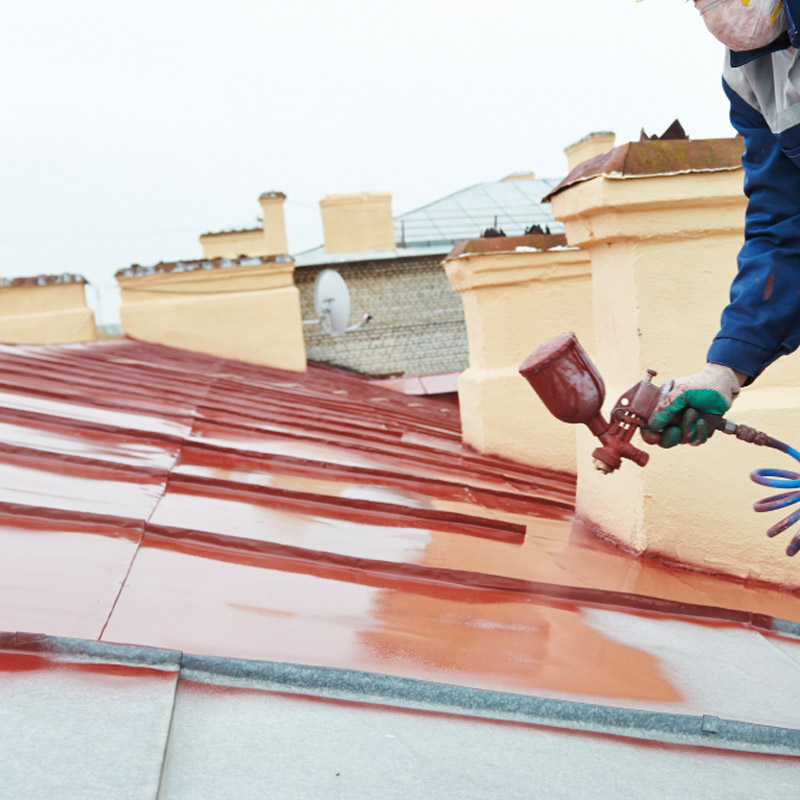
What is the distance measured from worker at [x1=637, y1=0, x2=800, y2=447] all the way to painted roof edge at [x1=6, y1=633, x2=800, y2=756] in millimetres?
541

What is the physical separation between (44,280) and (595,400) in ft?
27.6

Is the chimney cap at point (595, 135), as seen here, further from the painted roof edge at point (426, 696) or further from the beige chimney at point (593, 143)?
the painted roof edge at point (426, 696)

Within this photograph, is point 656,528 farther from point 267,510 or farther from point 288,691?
point 288,691

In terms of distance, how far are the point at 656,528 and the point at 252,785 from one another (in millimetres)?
2023

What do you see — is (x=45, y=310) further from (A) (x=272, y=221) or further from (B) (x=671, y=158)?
(B) (x=671, y=158)

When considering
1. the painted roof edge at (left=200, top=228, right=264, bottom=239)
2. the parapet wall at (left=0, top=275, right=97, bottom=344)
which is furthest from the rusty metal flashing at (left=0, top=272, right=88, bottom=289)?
the painted roof edge at (left=200, top=228, right=264, bottom=239)

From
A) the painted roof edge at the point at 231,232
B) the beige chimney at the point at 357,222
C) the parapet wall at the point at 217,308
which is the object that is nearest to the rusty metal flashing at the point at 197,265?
the parapet wall at the point at 217,308

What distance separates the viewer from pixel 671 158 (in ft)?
9.23

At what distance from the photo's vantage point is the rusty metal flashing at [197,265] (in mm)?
8516

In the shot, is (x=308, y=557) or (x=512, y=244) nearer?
(x=308, y=557)

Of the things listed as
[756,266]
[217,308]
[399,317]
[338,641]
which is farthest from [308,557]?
[399,317]

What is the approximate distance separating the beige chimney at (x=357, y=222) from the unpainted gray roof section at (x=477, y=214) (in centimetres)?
59

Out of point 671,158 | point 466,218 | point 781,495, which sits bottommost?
point 781,495

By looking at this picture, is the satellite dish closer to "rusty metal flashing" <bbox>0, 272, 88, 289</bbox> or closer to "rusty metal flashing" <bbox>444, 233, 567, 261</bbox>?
"rusty metal flashing" <bbox>0, 272, 88, 289</bbox>
